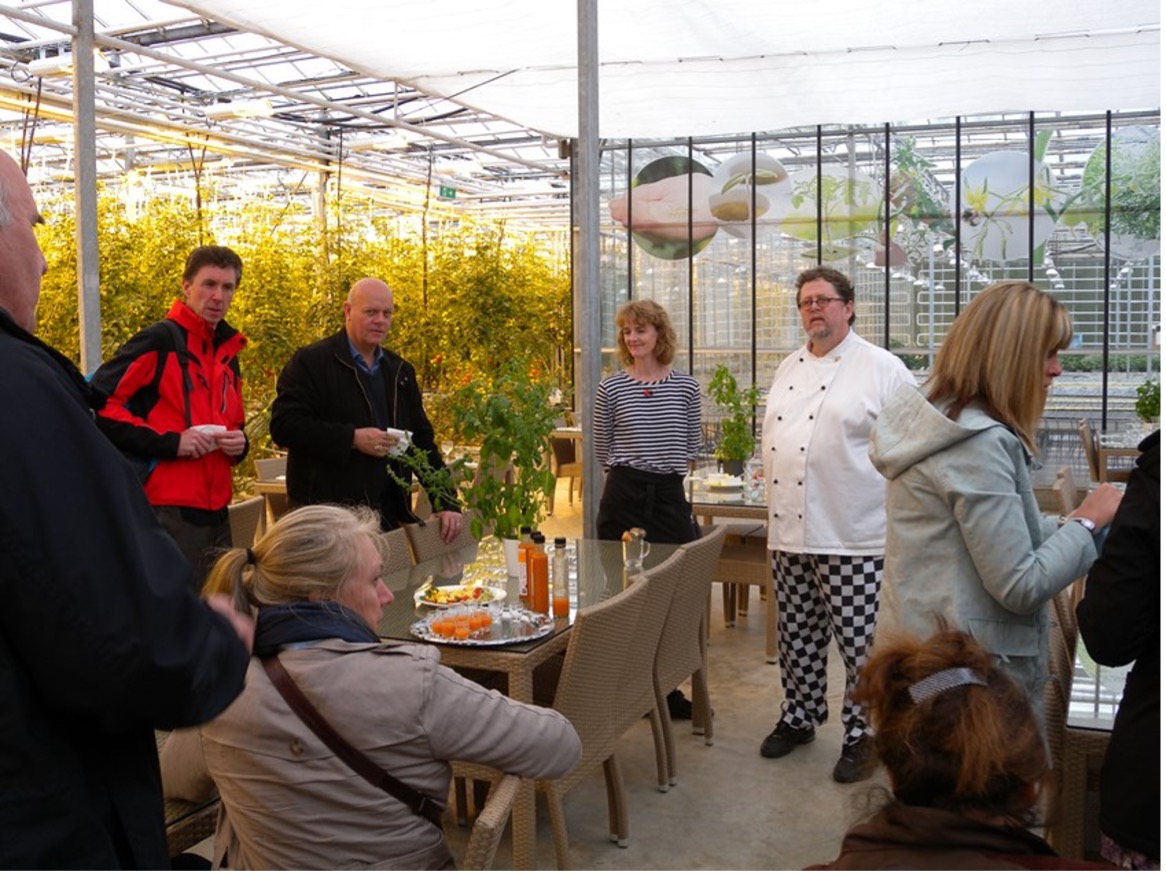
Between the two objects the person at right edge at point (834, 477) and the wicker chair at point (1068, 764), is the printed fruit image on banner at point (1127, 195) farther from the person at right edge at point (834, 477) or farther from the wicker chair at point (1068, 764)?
the wicker chair at point (1068, 764)

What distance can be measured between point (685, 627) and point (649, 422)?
97 centimetres

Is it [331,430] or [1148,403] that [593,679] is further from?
[1148,403]

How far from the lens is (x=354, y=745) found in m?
2.13

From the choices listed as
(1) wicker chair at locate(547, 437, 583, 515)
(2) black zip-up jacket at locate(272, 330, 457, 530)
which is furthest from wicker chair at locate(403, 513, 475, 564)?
(1) wicker chair at locate(547, 437, 583, 515)

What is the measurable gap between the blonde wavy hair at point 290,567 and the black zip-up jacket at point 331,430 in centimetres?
215

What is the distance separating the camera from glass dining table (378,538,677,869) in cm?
325

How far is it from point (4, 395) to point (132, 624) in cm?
30

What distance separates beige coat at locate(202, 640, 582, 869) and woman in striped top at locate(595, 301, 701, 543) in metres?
2.74

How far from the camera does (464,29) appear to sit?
251 inches

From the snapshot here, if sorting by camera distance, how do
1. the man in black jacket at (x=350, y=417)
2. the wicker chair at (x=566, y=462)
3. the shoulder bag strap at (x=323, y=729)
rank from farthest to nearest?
the wicker chair at (x=566, y=462) < the man in black jacket at (x=350, y=417) < the shoulder bag strap at (x=323, y=729)

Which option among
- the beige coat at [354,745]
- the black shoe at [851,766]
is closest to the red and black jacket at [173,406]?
the beige coat at [354,745]

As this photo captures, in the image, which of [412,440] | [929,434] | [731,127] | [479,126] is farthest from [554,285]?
[929,434]

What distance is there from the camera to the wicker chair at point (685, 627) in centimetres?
411

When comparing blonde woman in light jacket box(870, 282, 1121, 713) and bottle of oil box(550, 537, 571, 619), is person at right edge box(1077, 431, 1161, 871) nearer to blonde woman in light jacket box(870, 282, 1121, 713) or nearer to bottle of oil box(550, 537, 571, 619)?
blonde woman in light jacket box(870, 282, 1121, 713)
